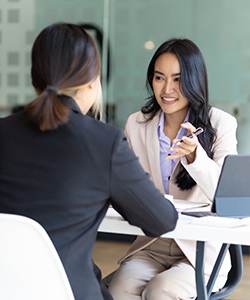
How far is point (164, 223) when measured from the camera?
4.03 ft

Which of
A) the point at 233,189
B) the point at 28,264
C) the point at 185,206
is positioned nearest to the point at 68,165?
the point at 28,264

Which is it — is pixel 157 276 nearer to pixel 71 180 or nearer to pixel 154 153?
pixel 154 153

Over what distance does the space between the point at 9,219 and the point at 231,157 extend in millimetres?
698

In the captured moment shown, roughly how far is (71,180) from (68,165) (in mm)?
36

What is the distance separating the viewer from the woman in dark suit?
1.11 meters

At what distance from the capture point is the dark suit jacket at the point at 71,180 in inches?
43.7

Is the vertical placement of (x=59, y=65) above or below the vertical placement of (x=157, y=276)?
above

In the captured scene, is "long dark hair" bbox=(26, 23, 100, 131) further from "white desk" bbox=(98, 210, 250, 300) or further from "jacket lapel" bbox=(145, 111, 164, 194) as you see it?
"jacket lapel" bbox=(145, 111, 164, 194)

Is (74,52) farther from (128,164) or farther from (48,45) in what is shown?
(128,164)

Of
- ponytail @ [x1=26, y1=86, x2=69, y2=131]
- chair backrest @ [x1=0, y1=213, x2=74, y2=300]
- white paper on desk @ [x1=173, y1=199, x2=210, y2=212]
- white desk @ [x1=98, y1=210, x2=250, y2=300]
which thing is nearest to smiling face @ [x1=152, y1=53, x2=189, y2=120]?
white paper on desk @ [x1=173, y1=199, x2=210, y2=212]

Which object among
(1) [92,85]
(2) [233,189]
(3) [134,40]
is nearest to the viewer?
(1) [92,85]

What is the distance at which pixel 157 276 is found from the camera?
169cm

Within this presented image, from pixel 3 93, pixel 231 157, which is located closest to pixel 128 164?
pixel 231 157

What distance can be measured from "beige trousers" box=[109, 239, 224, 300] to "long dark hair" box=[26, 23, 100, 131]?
2.68 feet
